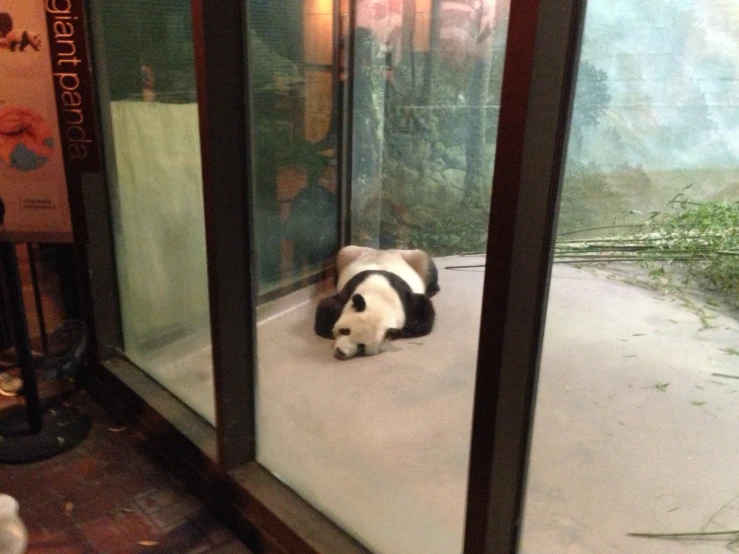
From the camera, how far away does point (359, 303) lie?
8.78 ft

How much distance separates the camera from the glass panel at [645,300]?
1498mm

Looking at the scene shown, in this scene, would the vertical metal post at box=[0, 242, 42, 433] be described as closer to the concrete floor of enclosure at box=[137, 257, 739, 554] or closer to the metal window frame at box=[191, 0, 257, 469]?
the concrete floor of enclosure at box=[137, 257, 739, 554]

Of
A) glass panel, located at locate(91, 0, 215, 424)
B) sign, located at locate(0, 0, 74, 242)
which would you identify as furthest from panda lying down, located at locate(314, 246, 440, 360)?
sign, located at locate(0, 0, 74, 242)

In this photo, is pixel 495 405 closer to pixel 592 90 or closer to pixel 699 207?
pixel 592 90

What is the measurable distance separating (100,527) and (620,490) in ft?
4.77

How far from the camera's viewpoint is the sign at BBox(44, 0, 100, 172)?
1897 mm

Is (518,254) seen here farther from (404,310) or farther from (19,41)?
(404,310)

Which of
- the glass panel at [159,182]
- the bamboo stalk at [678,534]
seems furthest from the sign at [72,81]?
the bamboo stalk at [678,534]

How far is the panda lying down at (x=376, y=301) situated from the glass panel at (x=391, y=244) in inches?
2.2

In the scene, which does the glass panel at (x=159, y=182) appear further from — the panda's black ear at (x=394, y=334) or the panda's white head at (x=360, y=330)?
the panda's black ear at (x=394, y=334)

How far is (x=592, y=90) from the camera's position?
125 centimetres

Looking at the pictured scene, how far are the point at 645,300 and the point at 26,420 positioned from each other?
2344 mm

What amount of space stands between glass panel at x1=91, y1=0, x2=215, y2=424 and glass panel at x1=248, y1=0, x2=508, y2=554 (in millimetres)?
245

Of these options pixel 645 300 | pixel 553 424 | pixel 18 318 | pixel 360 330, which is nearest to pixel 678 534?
pixel 553 424
